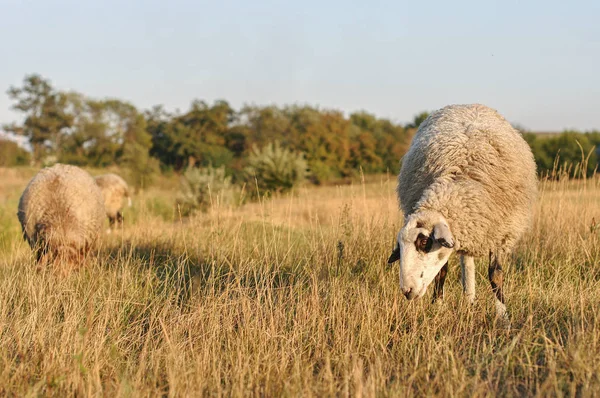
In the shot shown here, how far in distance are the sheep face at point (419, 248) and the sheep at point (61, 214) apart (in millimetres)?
4223

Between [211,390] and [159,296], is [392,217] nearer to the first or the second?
[159,296]

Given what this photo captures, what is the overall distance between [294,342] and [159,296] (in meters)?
1.76

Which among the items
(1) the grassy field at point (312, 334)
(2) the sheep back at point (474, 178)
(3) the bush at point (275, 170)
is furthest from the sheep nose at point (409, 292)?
(3) the bush at point (275, 170)

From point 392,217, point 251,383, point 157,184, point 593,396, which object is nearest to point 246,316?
point 251,383

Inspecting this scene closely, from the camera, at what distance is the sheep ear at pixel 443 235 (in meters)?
3.99

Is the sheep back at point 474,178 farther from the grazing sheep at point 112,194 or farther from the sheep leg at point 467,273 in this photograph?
the grazing sheep at point 112,194

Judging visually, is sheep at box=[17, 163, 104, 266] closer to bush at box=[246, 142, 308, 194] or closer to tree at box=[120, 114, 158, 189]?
bush at box=[246, 142, 308, 194]

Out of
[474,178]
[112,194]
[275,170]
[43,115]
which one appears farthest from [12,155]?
[474,178]

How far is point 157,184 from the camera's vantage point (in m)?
30.2

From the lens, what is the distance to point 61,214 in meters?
7.27

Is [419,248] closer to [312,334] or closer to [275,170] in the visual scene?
[312,334]

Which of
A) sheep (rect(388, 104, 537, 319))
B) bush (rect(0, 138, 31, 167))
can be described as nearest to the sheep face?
sheep (rect(388, 104, 537, 319))

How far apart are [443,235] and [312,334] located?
1.24 metres

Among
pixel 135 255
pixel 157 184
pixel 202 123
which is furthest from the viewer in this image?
pixel 202 123
